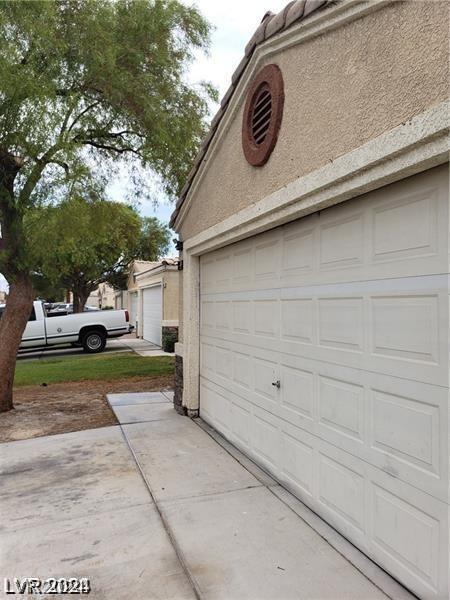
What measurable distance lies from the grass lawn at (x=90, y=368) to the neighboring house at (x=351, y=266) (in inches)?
255

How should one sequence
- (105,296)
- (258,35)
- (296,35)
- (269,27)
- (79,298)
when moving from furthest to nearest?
1. (105,296)
2. (79,298)
3. (258,35)
4. (269,27)
5. (296,35)

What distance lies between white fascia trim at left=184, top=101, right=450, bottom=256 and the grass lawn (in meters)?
7.42

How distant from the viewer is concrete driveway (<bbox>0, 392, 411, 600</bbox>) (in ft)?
8.94

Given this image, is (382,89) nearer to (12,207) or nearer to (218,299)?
(218,299)

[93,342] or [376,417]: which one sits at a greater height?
[376,417]

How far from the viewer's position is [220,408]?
582cm

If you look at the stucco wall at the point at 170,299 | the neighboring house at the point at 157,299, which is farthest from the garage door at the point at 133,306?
the stucco wall at the point at 170,299

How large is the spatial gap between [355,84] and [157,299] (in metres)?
15.3

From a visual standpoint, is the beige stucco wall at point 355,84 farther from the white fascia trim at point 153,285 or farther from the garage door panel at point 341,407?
the white fascia trim at point 153,285

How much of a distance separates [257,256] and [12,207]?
444 centimetres

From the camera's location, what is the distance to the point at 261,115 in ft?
14.4

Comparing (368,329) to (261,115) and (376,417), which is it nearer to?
(376,417)

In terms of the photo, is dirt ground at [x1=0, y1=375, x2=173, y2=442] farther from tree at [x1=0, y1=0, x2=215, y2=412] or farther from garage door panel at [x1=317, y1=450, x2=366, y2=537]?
garage door panel at [x1=317, y1=450, x2=366, y2=537]

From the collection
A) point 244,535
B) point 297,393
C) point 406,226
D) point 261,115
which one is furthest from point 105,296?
point 406,226
